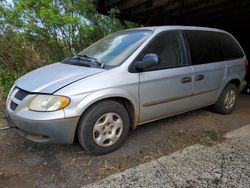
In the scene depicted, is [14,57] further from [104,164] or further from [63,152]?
[104,164]

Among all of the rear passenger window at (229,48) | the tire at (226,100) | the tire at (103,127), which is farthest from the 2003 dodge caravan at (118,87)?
the tire at (226,100)

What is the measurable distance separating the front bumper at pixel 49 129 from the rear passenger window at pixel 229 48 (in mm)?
3353

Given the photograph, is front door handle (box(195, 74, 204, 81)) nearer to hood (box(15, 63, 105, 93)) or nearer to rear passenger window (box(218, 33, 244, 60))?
rear passenger window (box(218, 33, 244, 60))

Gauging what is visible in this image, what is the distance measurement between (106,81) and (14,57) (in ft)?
14.3

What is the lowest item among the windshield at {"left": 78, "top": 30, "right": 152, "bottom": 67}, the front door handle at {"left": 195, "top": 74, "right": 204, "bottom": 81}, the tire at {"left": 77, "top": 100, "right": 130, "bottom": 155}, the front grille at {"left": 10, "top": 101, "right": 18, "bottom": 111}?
the tire at {"left": 77, "top": 100, "right": 130, "bottom": 155}

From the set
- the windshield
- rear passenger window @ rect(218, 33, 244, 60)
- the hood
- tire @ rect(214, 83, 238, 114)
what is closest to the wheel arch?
the hood

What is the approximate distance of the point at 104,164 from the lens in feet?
10.7

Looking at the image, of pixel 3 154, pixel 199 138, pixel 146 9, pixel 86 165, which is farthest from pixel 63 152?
pixel 146 9

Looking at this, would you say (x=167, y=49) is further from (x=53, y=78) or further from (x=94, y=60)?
(x=53, y=78)

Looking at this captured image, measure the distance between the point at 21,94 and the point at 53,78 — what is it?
443 millimetres

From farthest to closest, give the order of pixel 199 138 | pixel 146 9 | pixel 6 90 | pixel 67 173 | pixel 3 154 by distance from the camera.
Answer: pixel 146 9 < pixel 6 90 < pixel 199 138 < pixel 3 154 < pixel 67 173

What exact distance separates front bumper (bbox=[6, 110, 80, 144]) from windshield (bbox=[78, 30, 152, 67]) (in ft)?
3.35

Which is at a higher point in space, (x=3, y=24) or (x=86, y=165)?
(x=3, y=24)

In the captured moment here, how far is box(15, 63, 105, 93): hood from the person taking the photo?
10.4 ft
